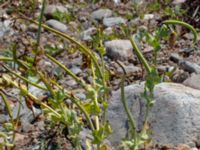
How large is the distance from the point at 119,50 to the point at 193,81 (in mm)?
843

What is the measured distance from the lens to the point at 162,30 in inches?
67.3

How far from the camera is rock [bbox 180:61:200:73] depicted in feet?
9.98

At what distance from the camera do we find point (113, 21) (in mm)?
4129

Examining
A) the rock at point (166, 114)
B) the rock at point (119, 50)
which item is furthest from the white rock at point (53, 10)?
the rock at point (166, 114)

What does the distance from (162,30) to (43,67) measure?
170 centimetres

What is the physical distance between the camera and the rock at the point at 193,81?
2.70m

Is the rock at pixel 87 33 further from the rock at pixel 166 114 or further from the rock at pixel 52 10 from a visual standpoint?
the rock at pixel 166 114

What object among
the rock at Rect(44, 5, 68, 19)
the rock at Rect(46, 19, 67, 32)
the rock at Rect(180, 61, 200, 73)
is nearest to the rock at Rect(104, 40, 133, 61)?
the rock at Rect(180, 61, 200, 73)

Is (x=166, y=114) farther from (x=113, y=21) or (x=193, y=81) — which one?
(x=113, y=21)

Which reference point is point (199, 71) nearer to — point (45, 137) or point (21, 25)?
point (45, 137)

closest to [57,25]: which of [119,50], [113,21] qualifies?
[113,21]

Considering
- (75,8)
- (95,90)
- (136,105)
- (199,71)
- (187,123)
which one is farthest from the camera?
(75,8)

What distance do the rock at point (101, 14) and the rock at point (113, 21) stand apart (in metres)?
0.10

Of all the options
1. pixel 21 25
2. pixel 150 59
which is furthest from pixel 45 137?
pixel 21 25
